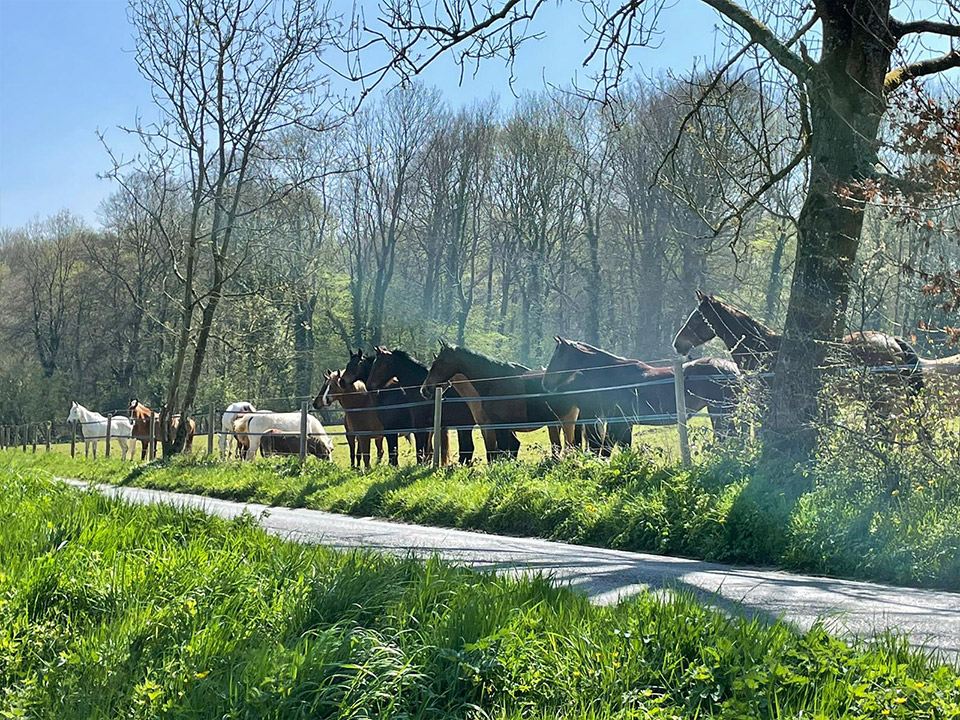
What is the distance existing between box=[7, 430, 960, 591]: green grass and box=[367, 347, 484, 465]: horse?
5.60m

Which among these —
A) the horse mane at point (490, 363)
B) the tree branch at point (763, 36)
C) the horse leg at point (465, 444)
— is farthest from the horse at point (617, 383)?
the tree branch at point (763, 36)

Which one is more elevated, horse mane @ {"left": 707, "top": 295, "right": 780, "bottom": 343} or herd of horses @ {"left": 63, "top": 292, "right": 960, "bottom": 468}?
horse mane @ {"left": 707, "top": 295, "right": 780, "bottom": 343}

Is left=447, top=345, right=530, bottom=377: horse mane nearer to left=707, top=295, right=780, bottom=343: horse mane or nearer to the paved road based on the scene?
left=707, top=295, right=780, bottom=343: horse mane

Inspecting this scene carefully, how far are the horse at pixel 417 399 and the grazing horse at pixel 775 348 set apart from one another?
4421 millimetres

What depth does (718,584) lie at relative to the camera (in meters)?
5.86

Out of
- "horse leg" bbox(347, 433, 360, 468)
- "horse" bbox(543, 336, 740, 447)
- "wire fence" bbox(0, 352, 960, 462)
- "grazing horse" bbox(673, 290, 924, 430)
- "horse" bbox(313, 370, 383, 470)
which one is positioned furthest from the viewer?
"horse leg" bbox(347, 433, 360, 468)

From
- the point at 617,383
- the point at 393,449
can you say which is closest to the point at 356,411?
the point at 393,449

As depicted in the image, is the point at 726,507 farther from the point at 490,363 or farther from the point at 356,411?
the point at 356,411

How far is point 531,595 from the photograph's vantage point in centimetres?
444

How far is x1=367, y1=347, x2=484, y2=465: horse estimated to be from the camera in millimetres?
18203

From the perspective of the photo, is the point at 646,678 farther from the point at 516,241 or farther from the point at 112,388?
the point at 112,388

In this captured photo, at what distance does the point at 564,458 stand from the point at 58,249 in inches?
1882

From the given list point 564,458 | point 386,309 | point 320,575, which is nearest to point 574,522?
point 564,458

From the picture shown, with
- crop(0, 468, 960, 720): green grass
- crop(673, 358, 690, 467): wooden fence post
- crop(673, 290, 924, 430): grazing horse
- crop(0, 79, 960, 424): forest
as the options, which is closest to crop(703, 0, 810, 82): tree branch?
crop(673, 290, 924, 430): grazing horse
